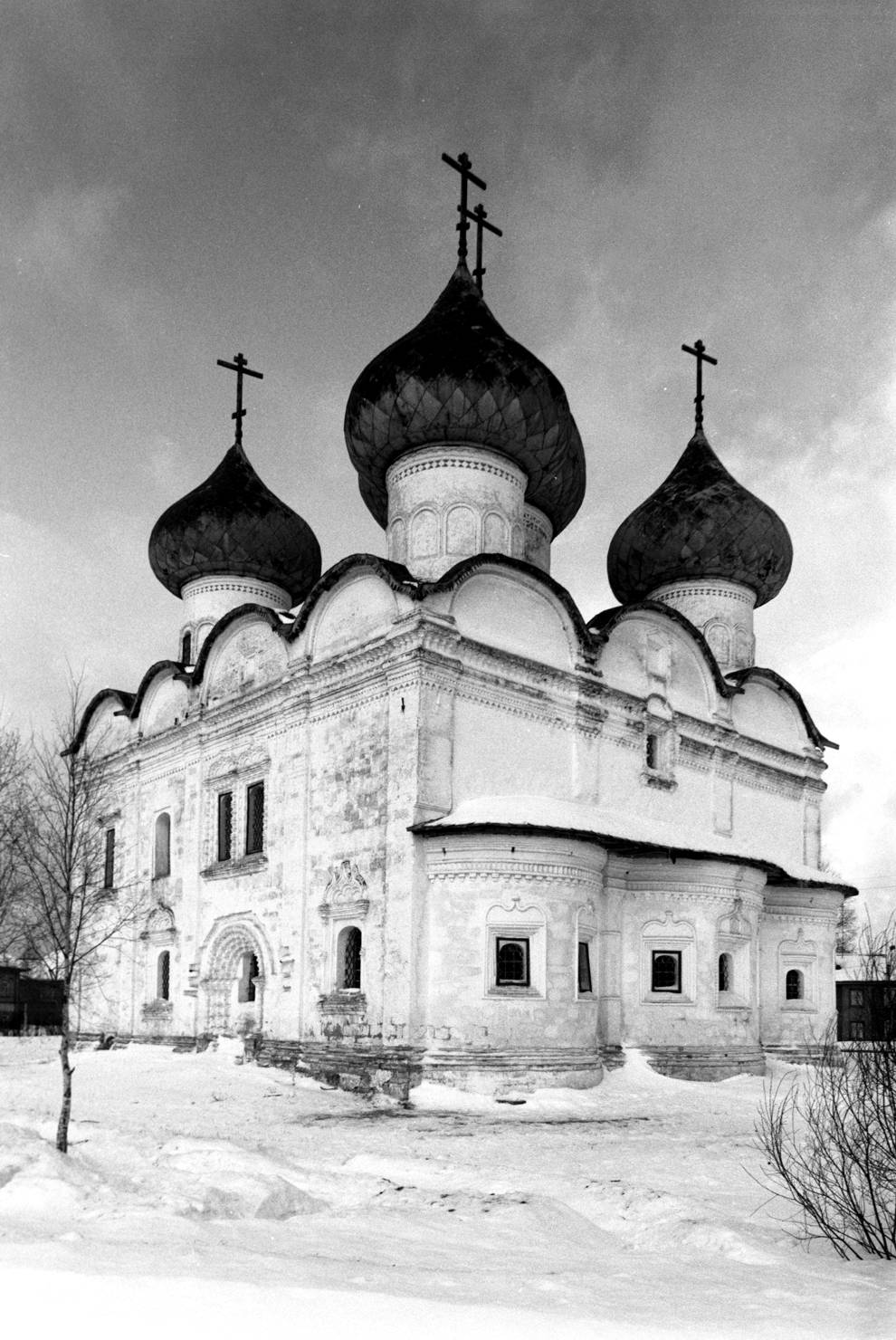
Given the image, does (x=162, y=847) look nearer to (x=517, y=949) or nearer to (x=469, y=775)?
(x=469, y=775)

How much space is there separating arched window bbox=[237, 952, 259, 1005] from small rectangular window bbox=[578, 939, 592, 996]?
4980mm

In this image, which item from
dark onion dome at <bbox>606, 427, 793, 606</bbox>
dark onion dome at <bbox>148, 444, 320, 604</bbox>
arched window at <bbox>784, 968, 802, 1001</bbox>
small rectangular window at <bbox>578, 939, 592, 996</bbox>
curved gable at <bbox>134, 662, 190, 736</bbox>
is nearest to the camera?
small rectangular window at <bbox>578, 939, 592, 996</bbox>

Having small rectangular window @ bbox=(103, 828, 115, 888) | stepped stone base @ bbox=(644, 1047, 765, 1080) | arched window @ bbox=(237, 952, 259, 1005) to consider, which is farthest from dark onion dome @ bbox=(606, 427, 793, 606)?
small rectangular window @ bbox=(103, 828, 115, 888)

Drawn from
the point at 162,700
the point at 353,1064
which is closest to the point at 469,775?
the point at 353,1064

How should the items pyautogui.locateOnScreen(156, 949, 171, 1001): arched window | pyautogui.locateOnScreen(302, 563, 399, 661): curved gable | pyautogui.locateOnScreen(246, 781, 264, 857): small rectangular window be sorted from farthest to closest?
1. pyautogui.locateOnScreen(156, 949, 171, 1001): arched window
2. pyautogui.locateOnScreen(246, 781, 264, 857): small rectangular window
3. pyautogui.locateOnScreen(302, 563, 399, 661): curved gable

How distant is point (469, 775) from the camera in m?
16.3

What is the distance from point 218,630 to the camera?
19.7m

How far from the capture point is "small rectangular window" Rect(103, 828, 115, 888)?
71.9 ft

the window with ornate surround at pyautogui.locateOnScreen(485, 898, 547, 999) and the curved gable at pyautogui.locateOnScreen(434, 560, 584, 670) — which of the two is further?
the curved gable at pyautogui.locateOnScreen(434, 560, 584, 670)

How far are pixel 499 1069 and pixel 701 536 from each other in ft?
34.6

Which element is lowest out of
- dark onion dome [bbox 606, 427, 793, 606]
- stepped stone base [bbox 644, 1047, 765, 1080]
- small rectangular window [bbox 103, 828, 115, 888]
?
stepped stone base [bbox 644, 1047, 765, 1080]

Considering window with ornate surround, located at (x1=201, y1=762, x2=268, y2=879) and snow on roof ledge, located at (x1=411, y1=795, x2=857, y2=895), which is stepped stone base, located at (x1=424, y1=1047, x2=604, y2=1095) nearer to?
snow on roof ledge, located at (x1=411, y1=795, x2=857, y2=895)

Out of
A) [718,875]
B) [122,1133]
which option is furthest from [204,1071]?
[718,875]

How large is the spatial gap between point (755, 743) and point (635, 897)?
15.7 ft
